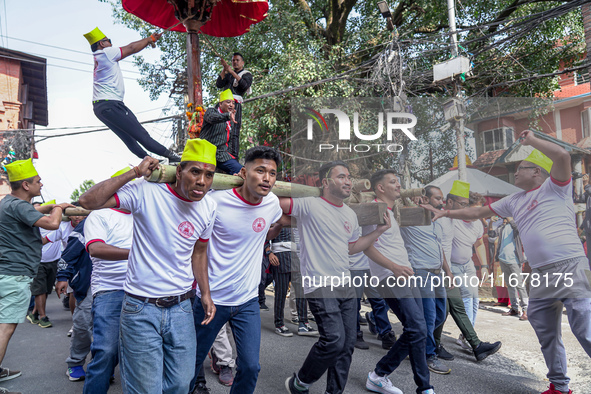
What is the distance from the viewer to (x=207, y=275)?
3.08 metres

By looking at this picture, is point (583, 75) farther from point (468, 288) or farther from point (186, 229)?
point (186, 229)

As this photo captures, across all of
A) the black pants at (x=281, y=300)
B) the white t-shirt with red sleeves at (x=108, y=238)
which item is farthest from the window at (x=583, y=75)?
the white t-shirt with red sleeves at (x=108, y=238)

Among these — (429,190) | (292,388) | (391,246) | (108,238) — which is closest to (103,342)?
(108,238)

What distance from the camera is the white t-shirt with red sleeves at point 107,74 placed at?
3648 millimetres

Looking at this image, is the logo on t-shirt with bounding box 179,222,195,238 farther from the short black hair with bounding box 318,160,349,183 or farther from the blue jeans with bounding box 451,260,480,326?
the blue jeans with bounding box 451,260,480,326

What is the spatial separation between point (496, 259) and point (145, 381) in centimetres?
335

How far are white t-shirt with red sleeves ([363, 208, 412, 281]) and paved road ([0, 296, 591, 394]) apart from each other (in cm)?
117

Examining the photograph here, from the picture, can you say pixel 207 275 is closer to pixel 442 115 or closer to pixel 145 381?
pixel 145 381

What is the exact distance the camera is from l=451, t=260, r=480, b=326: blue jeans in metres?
4.86

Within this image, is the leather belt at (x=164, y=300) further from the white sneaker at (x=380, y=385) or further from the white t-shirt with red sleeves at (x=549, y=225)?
the white t-shirt with red sleeves at (x=549, y=225)

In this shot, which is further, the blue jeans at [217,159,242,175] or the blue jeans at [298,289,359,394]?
the blue jeans at [217,159,242,175]


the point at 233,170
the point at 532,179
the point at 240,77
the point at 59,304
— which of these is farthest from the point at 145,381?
the point at 59,304

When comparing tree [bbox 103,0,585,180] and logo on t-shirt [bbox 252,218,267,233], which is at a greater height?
tree [bbox 103,0,585,180]

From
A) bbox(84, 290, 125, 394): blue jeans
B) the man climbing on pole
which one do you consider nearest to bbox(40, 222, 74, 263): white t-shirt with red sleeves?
the man climbing on pole
